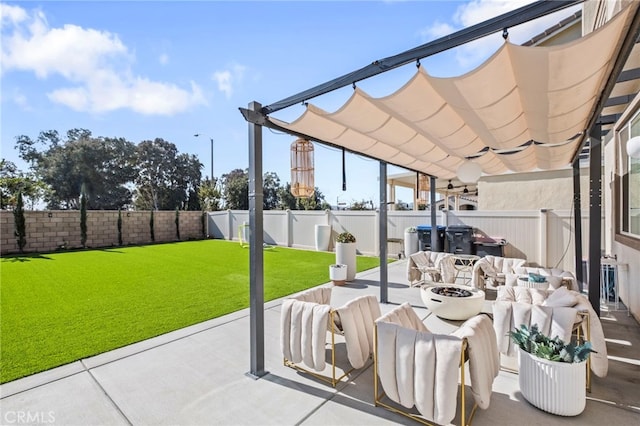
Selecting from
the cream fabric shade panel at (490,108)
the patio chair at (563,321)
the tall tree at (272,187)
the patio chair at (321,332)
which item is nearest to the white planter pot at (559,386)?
the patio chair at (563,321)

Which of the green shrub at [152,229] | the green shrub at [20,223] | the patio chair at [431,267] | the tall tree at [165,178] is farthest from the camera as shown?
the tall tree at [165,178]

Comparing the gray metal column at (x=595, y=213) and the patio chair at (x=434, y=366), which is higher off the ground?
the gray metal column at (x=595, y=213)

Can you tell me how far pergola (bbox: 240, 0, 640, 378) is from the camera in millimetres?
1952

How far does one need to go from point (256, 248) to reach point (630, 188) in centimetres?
581

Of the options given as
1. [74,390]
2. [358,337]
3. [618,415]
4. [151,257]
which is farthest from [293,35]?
[151,257]

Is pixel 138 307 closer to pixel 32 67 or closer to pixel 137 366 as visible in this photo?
pixel 137 366

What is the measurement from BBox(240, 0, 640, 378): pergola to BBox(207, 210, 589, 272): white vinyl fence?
336 centimetres

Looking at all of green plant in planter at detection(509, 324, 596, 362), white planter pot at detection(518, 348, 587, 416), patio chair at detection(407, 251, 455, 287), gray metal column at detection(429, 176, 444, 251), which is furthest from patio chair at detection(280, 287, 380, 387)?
gray metal column at detection(429, 176, 444, 251)

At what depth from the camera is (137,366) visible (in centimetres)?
326

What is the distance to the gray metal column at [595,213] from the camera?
13.7ft

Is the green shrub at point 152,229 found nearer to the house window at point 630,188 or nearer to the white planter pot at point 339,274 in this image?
the white planter pot at point 339,274

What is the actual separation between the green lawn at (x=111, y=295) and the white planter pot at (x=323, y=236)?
40.2 inches

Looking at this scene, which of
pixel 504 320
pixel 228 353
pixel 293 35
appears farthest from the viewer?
pixel 293 35

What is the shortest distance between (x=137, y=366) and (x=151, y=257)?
29.6ft
